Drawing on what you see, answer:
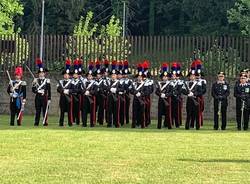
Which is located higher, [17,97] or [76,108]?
[17,97]

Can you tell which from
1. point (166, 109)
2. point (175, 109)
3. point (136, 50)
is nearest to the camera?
point (166, 109)

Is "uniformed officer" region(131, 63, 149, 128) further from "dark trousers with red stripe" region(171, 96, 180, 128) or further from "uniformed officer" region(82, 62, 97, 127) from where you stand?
"uniformed officer" region(82, 62, 97, 127)

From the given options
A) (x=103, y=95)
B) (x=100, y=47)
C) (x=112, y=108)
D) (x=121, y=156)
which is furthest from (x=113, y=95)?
(x=121, y=156)

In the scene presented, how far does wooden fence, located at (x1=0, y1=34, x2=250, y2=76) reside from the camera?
29328mm

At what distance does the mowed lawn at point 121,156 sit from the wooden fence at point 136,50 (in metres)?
7.65

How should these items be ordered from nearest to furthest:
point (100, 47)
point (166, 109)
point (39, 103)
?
point (166, 109) → point (39, 103) → point (100, 47)

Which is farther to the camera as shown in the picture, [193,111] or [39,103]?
[39,103]

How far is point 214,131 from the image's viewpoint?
22.8 m

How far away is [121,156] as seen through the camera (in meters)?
15.2

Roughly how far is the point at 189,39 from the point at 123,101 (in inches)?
229

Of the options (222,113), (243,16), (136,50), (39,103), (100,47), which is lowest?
(222,113)

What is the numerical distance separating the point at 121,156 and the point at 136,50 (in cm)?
1502

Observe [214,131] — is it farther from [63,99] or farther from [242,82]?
[63,99]

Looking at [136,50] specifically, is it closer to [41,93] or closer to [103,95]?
[103,95]
